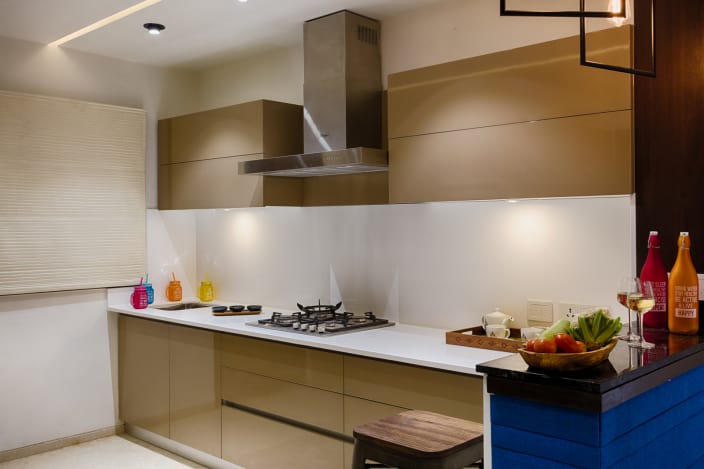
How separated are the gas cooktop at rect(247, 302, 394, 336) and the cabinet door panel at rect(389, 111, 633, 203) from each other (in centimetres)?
71

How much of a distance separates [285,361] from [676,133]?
2.01 metres

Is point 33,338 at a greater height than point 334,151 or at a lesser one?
lesser

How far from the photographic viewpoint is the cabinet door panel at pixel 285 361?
9.93 ft

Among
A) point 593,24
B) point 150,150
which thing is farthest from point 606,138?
point 150,150

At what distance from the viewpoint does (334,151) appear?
3.29m

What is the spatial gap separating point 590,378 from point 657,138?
53.2 inches

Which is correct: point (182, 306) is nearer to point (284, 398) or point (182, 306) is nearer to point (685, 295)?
point (284, 398)

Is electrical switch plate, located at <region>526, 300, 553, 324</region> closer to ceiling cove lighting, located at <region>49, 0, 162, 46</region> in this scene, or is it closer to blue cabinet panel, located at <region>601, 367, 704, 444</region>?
blue cabinet panel, located at <region>601, 367, 704, 444</region>

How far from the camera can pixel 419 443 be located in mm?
2080

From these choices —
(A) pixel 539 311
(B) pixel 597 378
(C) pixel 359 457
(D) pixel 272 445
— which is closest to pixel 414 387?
(C) pixel 359 457

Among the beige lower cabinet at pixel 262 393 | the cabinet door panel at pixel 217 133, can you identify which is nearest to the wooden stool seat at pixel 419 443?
the beige lower cabinet at pixel 262 393

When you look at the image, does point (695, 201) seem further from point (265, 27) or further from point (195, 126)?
point (195, 126)

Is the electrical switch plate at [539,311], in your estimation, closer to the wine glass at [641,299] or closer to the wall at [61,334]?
the wine glass at [641,299]

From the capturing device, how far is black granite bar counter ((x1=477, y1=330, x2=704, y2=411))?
1.58 m
